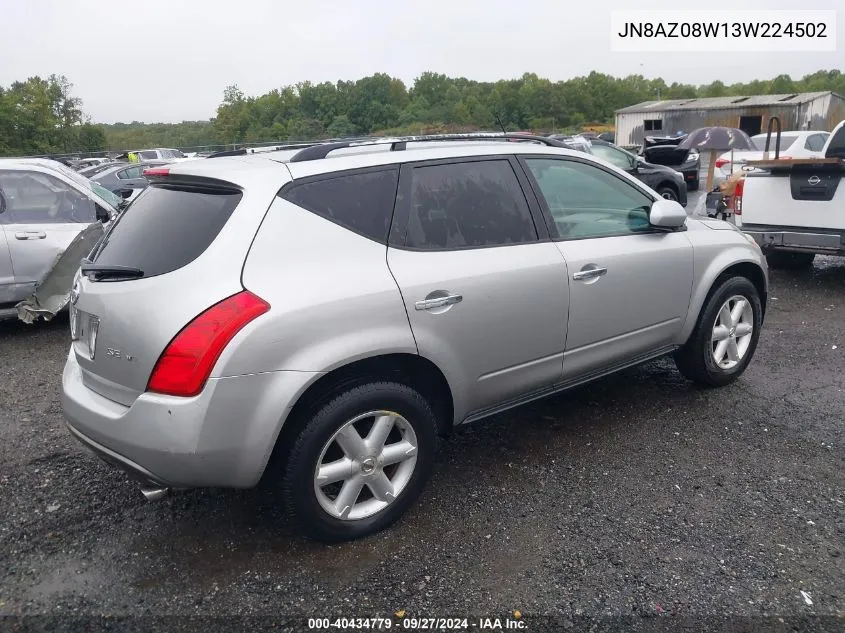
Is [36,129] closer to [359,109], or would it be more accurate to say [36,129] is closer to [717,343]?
[359,109]

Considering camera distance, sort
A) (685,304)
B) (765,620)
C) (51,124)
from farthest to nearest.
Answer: (51,124) → (685,304) → (765,620)

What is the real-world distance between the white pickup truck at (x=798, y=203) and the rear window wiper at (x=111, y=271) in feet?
21.2

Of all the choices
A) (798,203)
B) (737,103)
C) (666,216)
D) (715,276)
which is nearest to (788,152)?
(798,203)

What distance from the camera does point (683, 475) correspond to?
3.41m

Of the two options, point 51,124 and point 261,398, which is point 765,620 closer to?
point 261,398

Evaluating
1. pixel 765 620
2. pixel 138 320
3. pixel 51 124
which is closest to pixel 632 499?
pixel 765 620

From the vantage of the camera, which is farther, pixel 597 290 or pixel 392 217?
pixel 597 290

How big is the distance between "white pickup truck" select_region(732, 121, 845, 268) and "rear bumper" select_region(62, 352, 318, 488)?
20.2ft

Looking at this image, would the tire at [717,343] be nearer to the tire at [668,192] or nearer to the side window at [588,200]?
the side window at [588,200]

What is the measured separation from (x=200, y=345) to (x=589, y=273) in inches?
80.1

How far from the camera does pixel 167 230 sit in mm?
2791

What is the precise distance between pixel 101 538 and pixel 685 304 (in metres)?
3.43

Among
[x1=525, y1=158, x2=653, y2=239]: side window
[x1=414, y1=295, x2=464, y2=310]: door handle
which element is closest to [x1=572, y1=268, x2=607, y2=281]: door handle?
[x1=525, y1=158, x2=653, y2=239]: side window

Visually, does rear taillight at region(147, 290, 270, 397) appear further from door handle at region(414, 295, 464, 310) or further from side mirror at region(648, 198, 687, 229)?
side mirror at region(648, 198, 687, 229)
